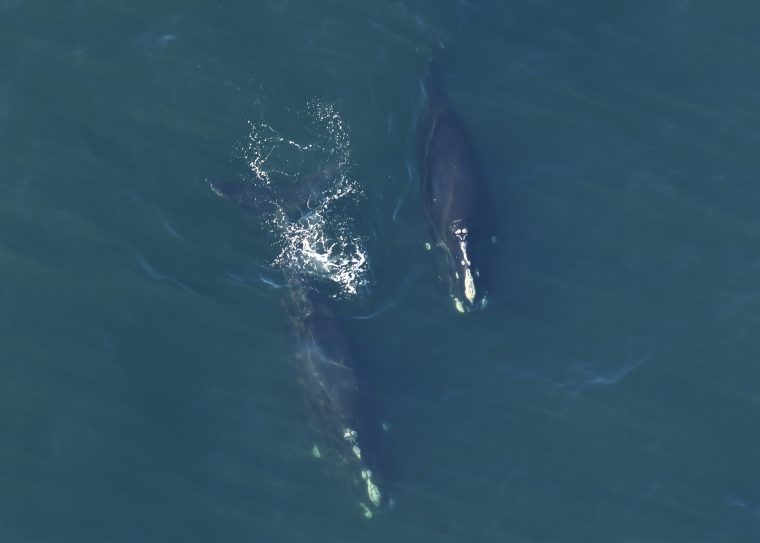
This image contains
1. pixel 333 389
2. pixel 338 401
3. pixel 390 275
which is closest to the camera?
pixel 338 401

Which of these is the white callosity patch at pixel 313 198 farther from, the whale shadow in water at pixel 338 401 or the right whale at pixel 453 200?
the right whale at pixel 453 200

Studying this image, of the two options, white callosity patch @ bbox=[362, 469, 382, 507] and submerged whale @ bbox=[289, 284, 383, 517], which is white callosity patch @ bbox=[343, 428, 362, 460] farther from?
white callosity patch @ bbox=[362, 469, 382, 507]

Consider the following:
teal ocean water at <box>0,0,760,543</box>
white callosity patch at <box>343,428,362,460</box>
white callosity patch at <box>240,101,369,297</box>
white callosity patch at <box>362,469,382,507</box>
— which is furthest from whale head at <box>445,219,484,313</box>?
white callosity patch at <box>362,469,382,507</box>

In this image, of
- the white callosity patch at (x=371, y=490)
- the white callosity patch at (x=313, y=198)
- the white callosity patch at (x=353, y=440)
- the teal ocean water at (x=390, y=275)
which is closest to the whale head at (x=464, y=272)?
the teal ocean water at (x=390, y=275)

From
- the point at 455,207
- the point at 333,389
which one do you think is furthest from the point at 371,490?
the point at 455,207

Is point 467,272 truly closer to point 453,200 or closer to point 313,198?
point 453,200

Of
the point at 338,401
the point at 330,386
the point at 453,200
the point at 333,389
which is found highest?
the point at 453,200
